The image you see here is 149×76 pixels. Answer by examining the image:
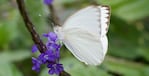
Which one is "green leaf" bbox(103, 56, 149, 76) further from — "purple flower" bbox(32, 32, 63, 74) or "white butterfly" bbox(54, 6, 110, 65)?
"purple flower" bbox(32, 32, 63, 74)

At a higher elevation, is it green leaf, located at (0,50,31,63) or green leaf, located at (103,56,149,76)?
green leaf, located at (0,50,31,63)

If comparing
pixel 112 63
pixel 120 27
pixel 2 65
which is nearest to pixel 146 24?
pixel 120 27

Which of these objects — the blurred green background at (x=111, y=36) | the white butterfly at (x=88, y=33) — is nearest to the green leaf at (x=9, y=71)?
the blurred green background at (x=111, y=36)

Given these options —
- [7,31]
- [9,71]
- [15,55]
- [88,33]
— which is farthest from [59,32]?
[15,55]

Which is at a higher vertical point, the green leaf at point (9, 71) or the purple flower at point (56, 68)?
the purple flower at point (56, 68)

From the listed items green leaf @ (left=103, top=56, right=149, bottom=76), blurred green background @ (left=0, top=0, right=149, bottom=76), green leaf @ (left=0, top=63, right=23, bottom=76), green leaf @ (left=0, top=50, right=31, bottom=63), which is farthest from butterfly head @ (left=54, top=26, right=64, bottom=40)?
green leaf @ (left=0, top=50, right=31, bottom=63)

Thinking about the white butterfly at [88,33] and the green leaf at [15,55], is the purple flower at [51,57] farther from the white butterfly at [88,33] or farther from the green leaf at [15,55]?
the green leaf at [15,55]
